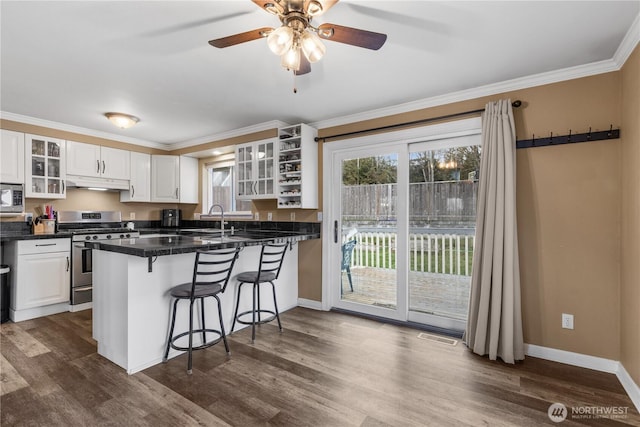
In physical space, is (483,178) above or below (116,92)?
below

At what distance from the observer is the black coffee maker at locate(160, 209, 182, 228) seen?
216 inches

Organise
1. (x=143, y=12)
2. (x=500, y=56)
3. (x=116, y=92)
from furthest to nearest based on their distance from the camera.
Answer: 1. (x=116, y=92)
2. (x=500, y=56)
3. (x=143, y=12)

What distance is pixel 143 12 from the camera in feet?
6.35

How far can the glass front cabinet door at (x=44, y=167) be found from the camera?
12.8 ft

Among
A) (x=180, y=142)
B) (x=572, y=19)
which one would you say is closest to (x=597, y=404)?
(x=572, y=19)

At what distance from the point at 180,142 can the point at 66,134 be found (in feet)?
5.01

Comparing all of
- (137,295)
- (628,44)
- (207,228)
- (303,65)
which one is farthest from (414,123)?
(207,228)

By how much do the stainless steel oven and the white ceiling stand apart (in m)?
1.50

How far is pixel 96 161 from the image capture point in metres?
4.55

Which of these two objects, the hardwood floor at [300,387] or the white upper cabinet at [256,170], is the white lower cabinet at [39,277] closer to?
the hardwood floor at [300,387]

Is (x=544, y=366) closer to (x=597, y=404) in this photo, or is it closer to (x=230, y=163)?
(x=597, y=404)

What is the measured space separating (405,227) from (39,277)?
4.31m

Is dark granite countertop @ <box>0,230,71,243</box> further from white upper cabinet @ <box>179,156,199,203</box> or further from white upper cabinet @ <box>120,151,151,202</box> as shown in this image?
white upper cabinet @ <box>179,156,199,203</box>

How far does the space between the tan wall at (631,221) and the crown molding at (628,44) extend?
46 mm
